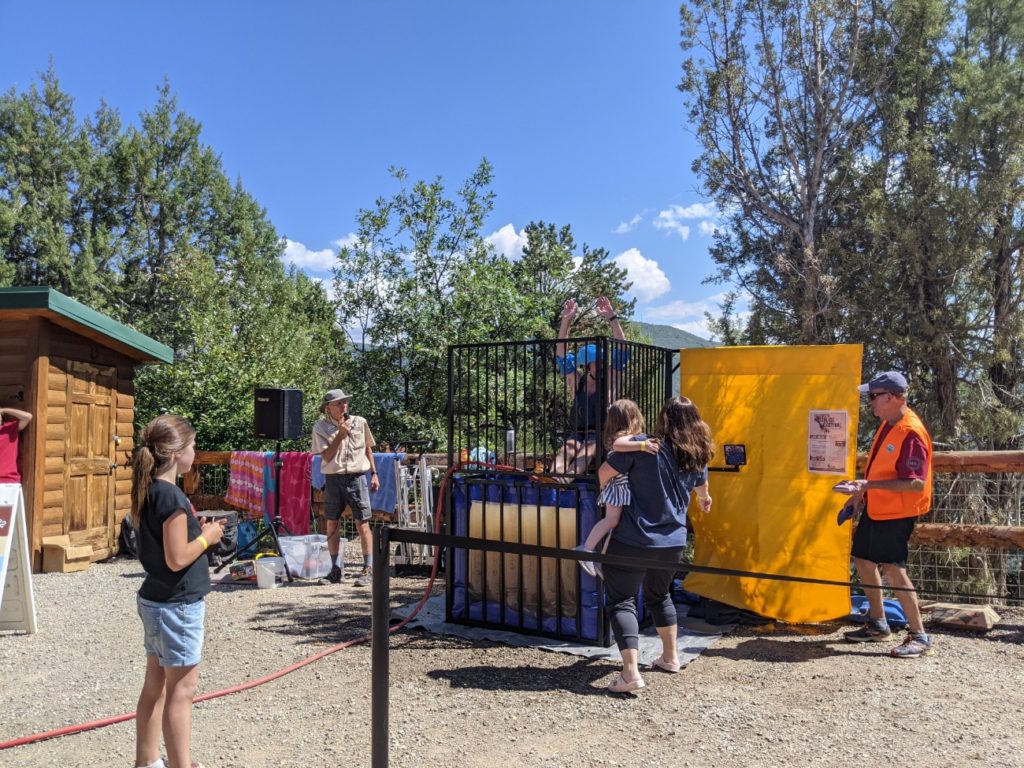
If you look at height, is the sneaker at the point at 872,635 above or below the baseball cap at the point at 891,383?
below

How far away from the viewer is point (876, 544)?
15.9ft

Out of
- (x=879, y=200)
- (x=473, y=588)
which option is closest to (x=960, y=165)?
(x=879, y=200)

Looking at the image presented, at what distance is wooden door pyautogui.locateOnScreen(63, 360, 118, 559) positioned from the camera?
8539 mm

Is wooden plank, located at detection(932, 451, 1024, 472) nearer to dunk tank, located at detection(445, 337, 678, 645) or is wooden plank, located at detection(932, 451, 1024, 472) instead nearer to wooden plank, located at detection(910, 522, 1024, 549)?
wooden plank, located at detection(910, 522, 1024, 549)

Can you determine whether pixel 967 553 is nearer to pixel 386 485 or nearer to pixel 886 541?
pixel 886 541

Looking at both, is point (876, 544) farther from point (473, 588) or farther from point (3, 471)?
point (3, 471)

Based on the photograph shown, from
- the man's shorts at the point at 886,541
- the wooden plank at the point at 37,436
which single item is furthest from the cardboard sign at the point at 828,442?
the wooden plank at the point at 37,436

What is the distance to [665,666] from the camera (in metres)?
4.49

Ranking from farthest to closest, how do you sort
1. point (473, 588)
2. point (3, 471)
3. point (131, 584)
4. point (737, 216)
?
point (737, 216), point (131, 584), point (3, 471), point (473, 588)

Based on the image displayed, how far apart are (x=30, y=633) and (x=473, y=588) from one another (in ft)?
11.1

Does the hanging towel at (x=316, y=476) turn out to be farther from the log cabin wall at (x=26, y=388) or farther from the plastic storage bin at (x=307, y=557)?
the log cabin wall at (x=26, y=388)

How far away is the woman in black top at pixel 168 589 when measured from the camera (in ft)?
9.22

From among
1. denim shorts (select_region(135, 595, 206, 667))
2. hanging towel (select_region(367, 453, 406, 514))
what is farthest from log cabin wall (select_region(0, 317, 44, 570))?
denim shorts (select_region(135, 595, 206, 667))

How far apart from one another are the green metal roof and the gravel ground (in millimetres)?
3675
